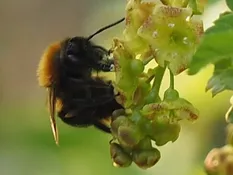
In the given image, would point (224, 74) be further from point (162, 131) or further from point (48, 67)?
point (48, 67)

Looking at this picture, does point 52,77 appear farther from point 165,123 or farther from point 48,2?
point 48,2

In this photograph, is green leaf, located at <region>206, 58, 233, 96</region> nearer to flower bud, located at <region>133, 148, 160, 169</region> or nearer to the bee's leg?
flower bud, located at <region>133, 148, 160, 169</region>

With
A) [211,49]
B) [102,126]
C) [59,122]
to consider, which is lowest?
[59,122]

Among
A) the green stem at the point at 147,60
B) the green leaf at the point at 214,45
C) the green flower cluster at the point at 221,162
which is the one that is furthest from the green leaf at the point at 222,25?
the green flower cluster at the point at 221,162

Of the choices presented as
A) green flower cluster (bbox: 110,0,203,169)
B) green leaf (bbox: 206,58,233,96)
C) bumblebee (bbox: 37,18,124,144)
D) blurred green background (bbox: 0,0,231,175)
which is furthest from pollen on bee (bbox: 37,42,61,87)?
green leaf (bbox: 206,58,233,96)

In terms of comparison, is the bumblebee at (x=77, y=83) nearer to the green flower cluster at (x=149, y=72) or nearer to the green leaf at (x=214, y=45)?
the green flower cluster at (x=149, y=72)

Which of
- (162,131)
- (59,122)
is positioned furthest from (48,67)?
(162,131)

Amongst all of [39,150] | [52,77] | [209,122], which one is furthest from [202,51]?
[39,150]
